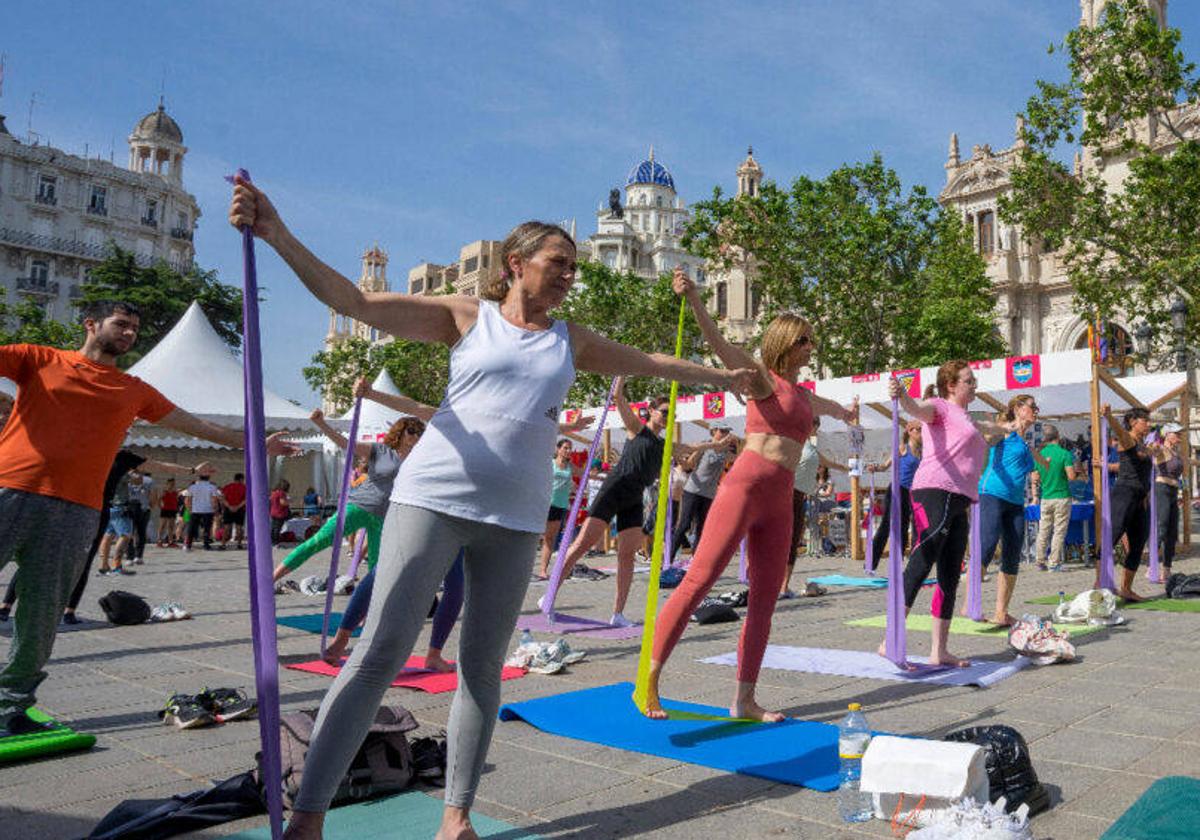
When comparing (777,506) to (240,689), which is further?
(240,689)

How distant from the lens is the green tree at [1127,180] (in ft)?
64.5

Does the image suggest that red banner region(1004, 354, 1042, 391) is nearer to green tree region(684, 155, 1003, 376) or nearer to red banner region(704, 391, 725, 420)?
red banner region(704, 391, 725, 420)

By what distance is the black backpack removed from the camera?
8.44 meters

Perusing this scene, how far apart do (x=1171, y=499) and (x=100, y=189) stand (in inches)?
3444

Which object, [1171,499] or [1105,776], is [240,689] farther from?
[1171,499]

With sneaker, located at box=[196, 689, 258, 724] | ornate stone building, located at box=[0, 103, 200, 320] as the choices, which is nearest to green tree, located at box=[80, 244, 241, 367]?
ornate stone building, located at box=[0, 103, 200, 320]

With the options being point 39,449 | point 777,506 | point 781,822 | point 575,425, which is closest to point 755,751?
point 781,822

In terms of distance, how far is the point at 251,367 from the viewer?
266cm

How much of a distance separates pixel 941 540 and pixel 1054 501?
360 inches

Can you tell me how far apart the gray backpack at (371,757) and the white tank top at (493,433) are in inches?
46.8

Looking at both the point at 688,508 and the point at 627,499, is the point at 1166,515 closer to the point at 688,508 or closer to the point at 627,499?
the point at 688,508

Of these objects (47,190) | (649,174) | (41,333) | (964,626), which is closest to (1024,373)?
(964,626)

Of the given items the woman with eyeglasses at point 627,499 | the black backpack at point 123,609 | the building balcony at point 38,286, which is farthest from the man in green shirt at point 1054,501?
the building balcony at point 38,286

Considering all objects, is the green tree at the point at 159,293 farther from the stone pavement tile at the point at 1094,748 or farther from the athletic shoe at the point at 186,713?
the stone pavement tile at the point at 1094,748
